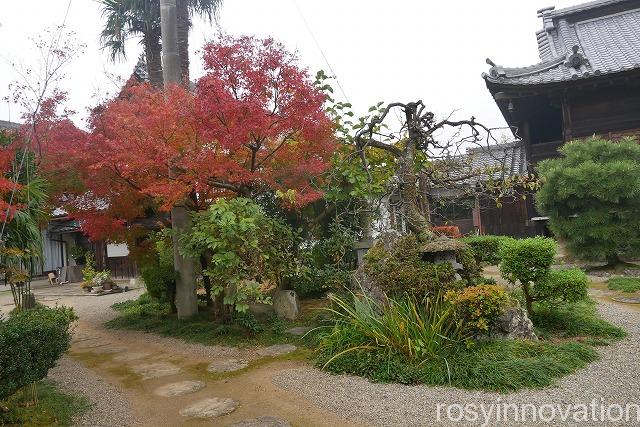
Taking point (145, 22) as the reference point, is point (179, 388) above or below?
below

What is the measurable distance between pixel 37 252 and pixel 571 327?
7.04 metres

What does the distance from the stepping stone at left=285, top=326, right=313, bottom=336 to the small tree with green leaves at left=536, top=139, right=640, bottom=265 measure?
256 inches

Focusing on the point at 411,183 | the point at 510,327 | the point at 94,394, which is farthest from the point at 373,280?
the point at 94,394

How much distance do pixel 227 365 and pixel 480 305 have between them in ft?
11.1

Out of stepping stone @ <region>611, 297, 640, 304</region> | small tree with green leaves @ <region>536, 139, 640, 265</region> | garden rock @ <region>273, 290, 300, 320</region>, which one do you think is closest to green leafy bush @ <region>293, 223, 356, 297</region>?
garden rock @ <region>273, 290, 300, 320</region>

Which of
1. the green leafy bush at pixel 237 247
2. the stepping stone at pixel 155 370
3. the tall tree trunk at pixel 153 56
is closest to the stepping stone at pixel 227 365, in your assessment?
the stepping stone at pixel 155 370

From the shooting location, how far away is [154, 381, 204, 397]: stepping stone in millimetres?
4938

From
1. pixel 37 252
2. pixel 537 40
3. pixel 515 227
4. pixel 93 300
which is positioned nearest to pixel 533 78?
pixel 515 227

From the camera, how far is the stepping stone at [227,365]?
224 inches

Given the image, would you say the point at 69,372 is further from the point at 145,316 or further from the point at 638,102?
the point at 638,102

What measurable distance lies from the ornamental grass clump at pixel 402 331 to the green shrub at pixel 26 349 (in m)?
2.92

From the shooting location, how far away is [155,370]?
233 inches

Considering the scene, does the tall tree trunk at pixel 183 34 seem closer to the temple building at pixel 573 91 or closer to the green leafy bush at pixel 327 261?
the green leafy bush at pixel 327 261

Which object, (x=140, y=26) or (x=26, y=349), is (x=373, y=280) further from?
(x=140, y=26)
